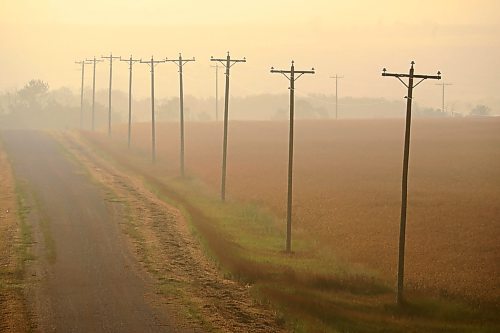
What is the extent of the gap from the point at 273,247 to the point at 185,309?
12125 millimetres

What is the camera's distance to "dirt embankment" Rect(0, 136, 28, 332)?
882 inches

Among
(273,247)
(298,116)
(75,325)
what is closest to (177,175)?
(273,247)

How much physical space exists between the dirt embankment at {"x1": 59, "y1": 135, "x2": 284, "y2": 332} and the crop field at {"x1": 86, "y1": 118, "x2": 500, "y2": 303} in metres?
6.08

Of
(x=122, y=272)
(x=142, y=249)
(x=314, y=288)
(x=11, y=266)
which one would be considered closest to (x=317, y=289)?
(x=314, y=288)

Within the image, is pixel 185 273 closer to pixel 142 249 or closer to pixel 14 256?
pixel 142 249

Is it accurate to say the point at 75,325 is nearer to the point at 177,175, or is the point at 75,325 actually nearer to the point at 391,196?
the point at 391,196

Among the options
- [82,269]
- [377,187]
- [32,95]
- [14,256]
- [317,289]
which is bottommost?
[317,289]

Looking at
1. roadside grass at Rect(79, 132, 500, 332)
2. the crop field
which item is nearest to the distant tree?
the crop field

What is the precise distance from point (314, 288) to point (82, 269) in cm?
836

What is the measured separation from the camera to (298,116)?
616ft

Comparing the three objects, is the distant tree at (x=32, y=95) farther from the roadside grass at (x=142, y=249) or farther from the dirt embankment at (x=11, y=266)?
the dirt embankment at (x=11, y=266)

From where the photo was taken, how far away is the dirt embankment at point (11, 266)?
22406 millimetres

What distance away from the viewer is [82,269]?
28.8 m

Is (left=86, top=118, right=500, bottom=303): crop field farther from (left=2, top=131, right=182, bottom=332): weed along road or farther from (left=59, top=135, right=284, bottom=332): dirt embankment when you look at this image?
A: (left=2, top=131, right=182, bottom=332): weed along road
